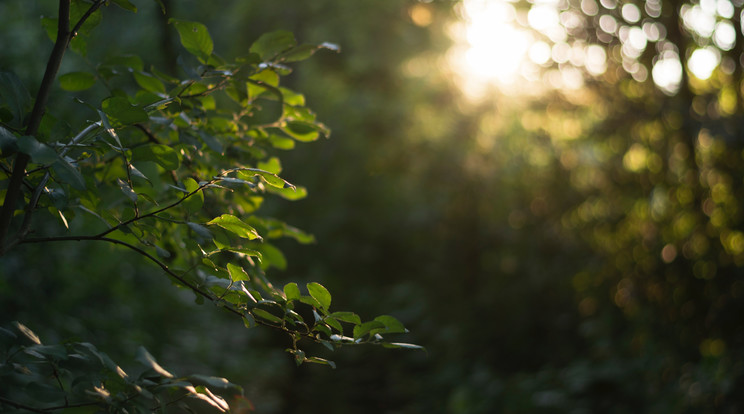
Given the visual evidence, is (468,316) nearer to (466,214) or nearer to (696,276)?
(466,214)

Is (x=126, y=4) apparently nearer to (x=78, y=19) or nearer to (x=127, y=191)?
(x=78, y=19)

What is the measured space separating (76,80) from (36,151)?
0.50m

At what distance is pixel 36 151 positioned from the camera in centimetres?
60

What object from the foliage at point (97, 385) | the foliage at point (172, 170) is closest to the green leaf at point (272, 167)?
the foliage at point (172, 170)

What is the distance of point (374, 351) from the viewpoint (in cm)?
527

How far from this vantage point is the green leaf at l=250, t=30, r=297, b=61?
95 centimetres

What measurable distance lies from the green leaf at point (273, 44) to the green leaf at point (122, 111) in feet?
0.89

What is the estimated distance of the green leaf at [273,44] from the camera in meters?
0.95

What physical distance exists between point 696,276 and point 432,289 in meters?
2.15

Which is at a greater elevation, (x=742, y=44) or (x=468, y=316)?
(x=742, y=44)

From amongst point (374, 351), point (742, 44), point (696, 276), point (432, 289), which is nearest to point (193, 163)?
point (696, 276)

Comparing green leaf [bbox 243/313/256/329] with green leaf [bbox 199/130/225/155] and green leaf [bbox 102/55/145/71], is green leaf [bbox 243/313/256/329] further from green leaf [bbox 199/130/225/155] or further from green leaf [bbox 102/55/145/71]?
green leaf [bbox 102/55/145/71]

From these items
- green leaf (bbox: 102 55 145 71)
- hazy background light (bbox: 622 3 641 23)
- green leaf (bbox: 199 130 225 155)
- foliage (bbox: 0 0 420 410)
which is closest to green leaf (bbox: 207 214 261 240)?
A: foliage (bbox: 0 0 420 410)

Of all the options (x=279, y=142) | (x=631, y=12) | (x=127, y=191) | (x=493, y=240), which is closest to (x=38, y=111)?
(x=127, y=191)
